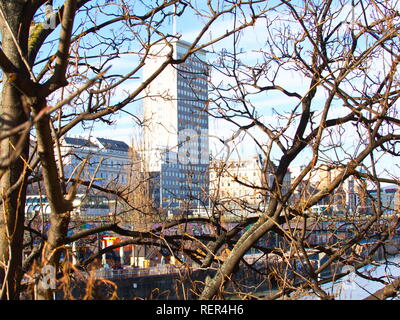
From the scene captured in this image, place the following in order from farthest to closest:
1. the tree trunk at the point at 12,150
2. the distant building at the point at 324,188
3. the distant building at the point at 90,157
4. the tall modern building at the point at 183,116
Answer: the tall modern building at the point at 183,116 → the distant building at the point at 324,188 → the tree trunk at the point at 12,150 → the distant building at the point at 90,157

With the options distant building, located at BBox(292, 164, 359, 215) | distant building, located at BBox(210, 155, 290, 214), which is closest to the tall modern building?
distant building, located at BBox(210, 155, 290, 214)

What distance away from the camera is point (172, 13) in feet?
13.6

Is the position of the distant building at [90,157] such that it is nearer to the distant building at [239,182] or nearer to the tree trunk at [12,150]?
the tree trunk at [12,150]

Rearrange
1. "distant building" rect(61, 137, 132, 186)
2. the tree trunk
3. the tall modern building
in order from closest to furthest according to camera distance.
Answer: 1. "distant building" rect(61, 137, 132, 186)
2. the tree trunk
3. the tall modern building

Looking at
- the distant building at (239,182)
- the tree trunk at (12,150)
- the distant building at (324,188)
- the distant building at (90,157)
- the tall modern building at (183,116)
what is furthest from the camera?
the tall modern building at (183,116)

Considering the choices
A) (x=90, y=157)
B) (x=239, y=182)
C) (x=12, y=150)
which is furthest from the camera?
(x=90, y=157)

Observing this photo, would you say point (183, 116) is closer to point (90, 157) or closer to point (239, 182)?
point (90, 157)

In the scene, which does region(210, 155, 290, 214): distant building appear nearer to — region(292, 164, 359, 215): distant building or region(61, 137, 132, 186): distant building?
region(292, 164, 359, 215): distant building

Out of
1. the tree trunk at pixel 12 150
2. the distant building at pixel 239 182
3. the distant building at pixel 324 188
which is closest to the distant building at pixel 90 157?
the tree trunk at pixel 12 150

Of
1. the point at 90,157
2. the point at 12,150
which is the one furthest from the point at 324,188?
the point at 12,150
